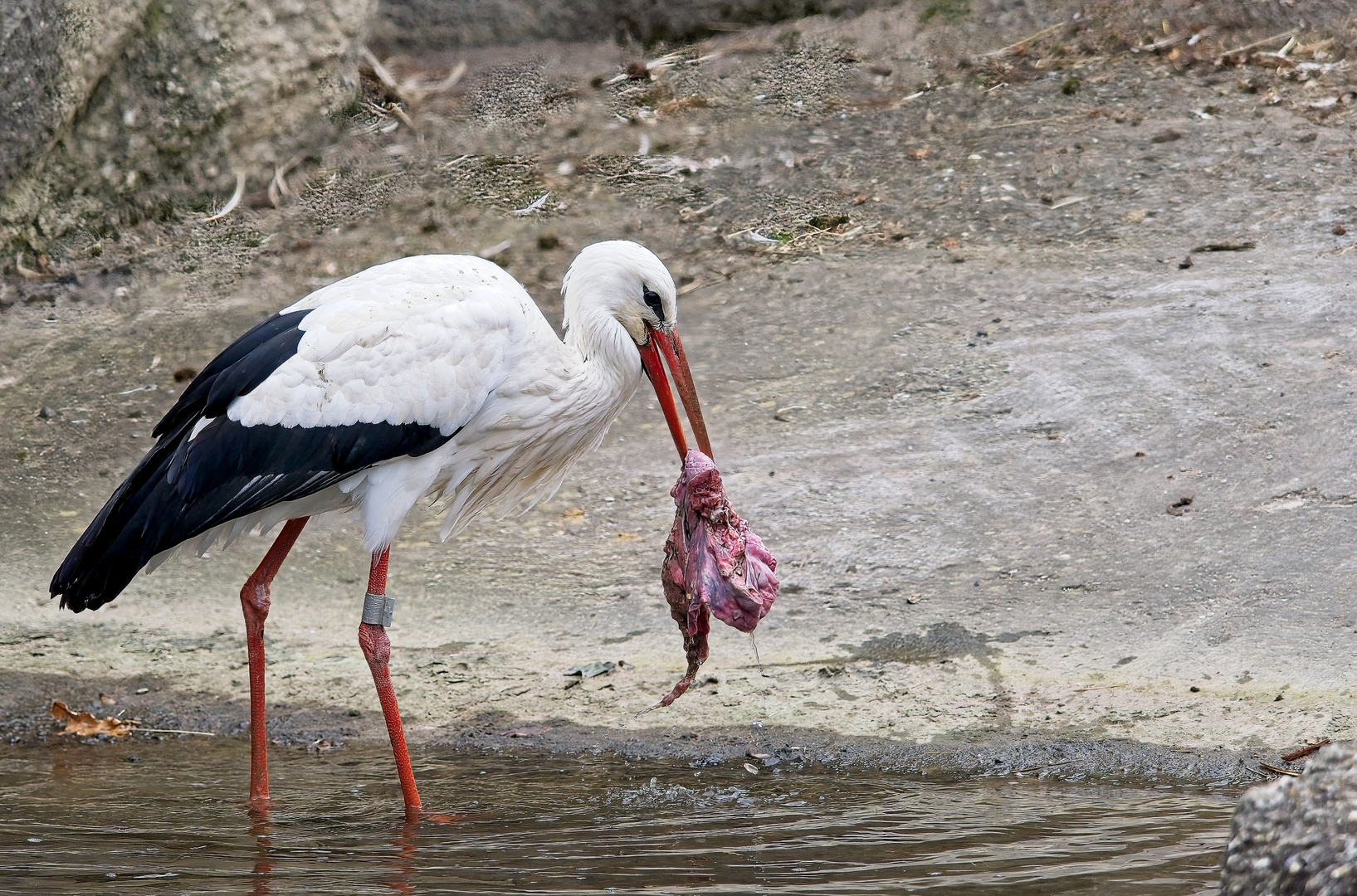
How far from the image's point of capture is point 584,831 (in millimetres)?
4059

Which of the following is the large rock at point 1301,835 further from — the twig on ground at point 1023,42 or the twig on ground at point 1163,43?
the twig on ground at point 1023,42

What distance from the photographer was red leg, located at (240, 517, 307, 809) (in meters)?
4.53

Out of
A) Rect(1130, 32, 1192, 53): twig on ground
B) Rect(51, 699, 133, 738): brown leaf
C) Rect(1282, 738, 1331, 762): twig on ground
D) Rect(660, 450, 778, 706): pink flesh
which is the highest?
Rect(1130, 32, 1192, 53): twig on ground

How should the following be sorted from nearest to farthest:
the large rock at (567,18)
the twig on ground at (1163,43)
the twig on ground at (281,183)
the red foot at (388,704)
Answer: the red foot at (388,704), the twig on ground at (281,183), the twig on ground at (1163,43), the large rock at (567,18)

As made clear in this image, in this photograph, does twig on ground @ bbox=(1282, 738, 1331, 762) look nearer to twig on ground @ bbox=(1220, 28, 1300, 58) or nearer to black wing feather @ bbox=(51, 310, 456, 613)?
Result: black wing feather @ bbox=(51, 310, 456, 613)

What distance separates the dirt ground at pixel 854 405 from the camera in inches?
191

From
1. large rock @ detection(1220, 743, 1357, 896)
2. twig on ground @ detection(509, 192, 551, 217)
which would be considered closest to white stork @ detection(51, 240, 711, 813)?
large rock @ detection(1220, 743, 1357, 896)

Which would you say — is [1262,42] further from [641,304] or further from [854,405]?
[641,304]

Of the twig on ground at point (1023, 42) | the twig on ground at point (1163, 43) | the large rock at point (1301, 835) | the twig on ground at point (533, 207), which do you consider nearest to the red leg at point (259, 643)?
the large rock at point (1301, 835)

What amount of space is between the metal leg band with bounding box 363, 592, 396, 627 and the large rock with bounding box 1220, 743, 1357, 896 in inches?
106

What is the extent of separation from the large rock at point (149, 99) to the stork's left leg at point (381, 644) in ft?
15.8

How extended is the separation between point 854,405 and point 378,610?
2617mm

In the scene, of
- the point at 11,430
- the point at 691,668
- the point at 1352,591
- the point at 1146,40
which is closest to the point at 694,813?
the point at 691,668

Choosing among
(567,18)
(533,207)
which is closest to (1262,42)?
(567,18)
